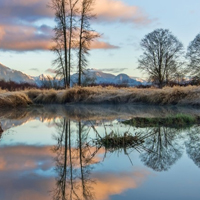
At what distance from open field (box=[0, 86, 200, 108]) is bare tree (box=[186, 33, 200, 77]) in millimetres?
9728

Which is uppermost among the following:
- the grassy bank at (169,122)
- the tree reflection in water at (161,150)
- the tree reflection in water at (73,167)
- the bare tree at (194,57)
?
the bare tree at (194,57)

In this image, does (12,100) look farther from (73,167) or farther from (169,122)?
(73,167)

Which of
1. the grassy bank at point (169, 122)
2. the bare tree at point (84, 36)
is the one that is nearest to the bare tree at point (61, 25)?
the bare tree at point (84, 36)

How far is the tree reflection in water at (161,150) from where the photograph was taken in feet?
10.3

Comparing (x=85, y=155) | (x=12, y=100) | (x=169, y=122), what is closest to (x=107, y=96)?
(x=12, y=100)

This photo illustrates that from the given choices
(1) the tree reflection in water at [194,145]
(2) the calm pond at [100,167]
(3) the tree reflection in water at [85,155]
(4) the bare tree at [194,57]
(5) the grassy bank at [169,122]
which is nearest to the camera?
(2) the calm pond at [100,167]

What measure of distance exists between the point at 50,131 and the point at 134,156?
2531 millimetres

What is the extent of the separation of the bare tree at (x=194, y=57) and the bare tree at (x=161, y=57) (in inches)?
83.9

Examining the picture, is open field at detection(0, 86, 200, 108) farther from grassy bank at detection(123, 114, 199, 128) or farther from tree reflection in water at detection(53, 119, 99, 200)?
tree reflection in water at detection(53, 119, 99, 200)

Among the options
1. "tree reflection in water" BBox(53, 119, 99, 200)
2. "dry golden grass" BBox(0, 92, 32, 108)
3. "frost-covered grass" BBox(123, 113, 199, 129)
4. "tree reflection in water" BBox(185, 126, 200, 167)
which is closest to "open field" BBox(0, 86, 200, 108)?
"dry golden grass" BBox(0, 92, 32, 108)

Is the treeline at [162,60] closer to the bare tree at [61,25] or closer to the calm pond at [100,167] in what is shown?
the bare tree at [61,25]

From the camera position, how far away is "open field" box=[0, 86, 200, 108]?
444 inches

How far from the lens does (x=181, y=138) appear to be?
4.40 metres

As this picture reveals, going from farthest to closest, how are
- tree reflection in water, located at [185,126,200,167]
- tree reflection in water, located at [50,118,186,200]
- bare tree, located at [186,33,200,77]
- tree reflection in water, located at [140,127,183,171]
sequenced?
bare tree, located at [186,33,200,77], tree reflection in water, located at [185,126,200,167], tree reflection in water, located at [140,127,183,171], tree reflection in water, located at [50,118,186,200]
